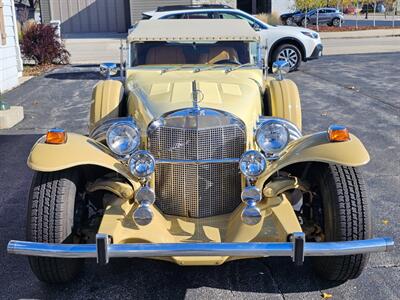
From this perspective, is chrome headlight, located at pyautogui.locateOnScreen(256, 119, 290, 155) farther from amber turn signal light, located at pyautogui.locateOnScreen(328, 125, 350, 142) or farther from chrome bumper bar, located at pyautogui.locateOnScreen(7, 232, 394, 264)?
chrome bumper bar, located at pyautogui.locateOnScreen(7, 232, 394, 264)

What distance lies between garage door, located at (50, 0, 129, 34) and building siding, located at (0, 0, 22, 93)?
17.0 meters

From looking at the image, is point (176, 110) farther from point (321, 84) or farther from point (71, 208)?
point (321, 84)

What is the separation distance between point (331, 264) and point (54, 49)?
45.7 feet

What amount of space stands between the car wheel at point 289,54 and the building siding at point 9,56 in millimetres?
6639

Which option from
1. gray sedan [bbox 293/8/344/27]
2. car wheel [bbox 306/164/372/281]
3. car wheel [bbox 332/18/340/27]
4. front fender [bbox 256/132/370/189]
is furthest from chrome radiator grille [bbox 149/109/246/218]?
car wheel [bbox 332/18/340/27]

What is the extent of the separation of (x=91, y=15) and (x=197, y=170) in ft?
93.9

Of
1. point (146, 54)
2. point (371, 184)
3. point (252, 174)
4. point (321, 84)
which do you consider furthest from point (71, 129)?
point (321, 84)

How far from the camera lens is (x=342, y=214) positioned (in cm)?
342

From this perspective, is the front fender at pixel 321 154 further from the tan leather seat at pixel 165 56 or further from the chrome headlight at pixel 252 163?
the tan leather seat at pixel 165 56

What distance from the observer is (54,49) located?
15.8 meters

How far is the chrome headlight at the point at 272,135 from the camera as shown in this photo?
11.8ft

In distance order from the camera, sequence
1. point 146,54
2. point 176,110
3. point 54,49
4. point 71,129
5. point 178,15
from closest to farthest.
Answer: point 176,110, point 146,54, point 71,129, point 178,15, point 54,49

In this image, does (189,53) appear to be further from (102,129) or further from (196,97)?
(196,97)

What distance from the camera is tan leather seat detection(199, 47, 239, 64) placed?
17.3ft
